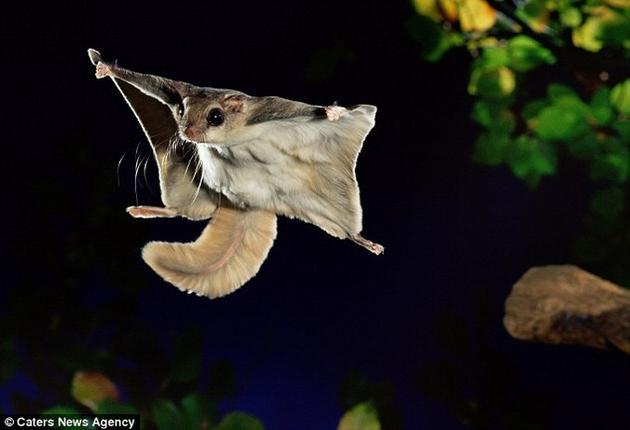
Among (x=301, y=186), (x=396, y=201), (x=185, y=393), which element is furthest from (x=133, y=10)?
(x=185, y=393)

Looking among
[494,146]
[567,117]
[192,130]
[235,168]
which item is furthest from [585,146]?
[192,130]

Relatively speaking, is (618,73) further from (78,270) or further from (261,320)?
(78,270)

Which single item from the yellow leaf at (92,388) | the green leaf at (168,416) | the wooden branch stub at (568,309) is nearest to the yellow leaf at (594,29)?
the wooden branch stub at (568,309)

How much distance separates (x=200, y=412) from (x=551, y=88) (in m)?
1.43

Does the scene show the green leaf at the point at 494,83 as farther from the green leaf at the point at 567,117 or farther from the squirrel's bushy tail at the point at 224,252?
the squirrel's bushy tail at the point at 224,252

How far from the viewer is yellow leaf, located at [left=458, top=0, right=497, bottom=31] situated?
78.9 inches

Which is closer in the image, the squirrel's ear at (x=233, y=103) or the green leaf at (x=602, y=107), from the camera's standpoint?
the squirrel's ear at (x=233, y=103)

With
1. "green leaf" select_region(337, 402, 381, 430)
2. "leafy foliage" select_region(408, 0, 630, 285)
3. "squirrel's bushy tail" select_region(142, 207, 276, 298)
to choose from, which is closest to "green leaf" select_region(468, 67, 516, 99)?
"leafy foliage" select_region(408, 0, 630, 285)

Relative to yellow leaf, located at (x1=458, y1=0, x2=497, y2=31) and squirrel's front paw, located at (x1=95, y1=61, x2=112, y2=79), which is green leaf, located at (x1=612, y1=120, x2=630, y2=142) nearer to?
yellow leaf, located at (x1=458, y1=0, x2=497, y2=31)

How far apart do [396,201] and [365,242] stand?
12.8 inches

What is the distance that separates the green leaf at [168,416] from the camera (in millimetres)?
2170

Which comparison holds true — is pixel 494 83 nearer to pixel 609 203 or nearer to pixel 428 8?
pixel 428 8

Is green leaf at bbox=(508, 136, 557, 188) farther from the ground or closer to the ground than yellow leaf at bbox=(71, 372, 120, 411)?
farther from the ground

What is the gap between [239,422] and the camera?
215cm
